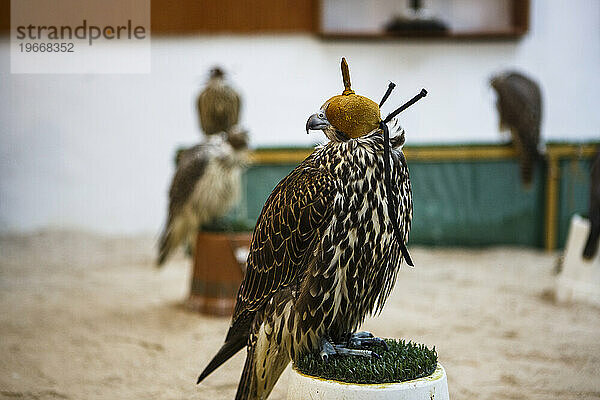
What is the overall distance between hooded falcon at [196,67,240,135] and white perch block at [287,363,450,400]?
2626 millimetres

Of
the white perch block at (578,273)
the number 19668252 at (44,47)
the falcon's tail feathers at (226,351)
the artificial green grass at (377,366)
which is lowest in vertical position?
the white perch block at (578,273)

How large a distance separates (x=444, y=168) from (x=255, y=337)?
11.8 feet

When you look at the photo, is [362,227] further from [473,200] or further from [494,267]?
[473,200]

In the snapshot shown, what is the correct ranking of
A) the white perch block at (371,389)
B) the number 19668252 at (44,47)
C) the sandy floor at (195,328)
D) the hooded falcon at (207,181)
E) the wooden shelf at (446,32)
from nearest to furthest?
the white perch block at (371,389)
the number 19668252 at (44,47)
the sandy floor at (195,328)
the hooded falcon at (207,181)
the wooden shelf at (446,32)

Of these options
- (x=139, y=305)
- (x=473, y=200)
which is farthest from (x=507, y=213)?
(x=139, y=305)

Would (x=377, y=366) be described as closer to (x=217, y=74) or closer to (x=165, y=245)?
(x=165, y=245)

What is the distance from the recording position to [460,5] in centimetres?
653

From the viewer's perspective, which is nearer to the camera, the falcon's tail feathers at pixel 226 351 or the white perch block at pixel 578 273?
the falcon's tail feathers at pixel 226 351

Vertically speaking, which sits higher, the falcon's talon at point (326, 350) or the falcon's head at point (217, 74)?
the falcon's head at point (217, 74)

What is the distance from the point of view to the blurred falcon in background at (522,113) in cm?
529

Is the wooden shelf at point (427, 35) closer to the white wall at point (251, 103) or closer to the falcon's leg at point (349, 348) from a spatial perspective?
the white wall at point (251, 103)

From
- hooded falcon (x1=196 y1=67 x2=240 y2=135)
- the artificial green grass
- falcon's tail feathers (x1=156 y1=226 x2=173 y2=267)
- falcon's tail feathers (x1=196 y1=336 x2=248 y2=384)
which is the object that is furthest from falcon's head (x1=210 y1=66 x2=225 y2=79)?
the artificial green grass

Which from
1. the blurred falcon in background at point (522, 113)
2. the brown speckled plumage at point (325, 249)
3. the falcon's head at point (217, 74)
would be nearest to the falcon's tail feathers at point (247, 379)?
the brown speckled plumage at point (325, 249)

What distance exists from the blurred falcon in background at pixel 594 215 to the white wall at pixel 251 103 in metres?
2.44
